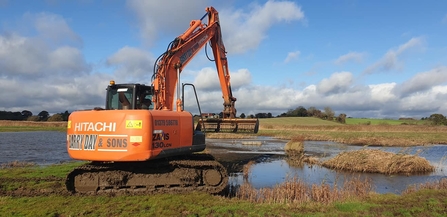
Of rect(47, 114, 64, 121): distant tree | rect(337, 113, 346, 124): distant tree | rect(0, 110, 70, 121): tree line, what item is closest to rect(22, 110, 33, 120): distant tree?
rect(0, 110, 70, 121): tree line

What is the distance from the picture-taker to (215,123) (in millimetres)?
16469

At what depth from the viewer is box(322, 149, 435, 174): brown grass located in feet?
51.1

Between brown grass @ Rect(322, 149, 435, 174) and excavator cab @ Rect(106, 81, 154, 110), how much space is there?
1086cm

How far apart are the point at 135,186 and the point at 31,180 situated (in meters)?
4.32

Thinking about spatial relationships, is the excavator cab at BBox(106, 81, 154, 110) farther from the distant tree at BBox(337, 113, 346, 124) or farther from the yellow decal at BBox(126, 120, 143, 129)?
the distant tree at BBox(337, 113, 346, 124)

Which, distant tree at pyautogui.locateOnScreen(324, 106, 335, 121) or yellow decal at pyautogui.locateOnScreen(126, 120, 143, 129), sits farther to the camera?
distant tree at pyautogui.locateOnScreen(324, 106, 335, 121)

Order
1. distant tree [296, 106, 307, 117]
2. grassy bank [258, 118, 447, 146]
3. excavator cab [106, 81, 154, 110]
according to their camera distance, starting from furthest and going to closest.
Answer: distant tree [296, 106, 307, 117] < grassy bank [258, 118, 447, 146] < excavator cab [106, 81, 154, 110]

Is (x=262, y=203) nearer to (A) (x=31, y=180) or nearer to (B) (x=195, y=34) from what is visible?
(A) (x=31, y=180)

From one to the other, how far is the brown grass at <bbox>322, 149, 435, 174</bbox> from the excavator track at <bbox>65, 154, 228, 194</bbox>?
8.97 m

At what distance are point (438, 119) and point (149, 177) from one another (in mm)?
79351

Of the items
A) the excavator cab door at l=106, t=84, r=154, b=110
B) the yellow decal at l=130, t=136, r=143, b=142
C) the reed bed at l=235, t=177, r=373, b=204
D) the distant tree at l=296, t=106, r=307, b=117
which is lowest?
the reed bed at l=235, t=177, r=373, b=204

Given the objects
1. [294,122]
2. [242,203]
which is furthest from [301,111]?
[242,203]

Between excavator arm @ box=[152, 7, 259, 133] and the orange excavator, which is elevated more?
excavator arm @ box=[152, 7, 259, 133]

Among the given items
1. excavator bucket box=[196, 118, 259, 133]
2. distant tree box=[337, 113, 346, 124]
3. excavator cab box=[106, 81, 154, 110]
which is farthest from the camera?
distant tree box=[337, 113, 346, 124]
